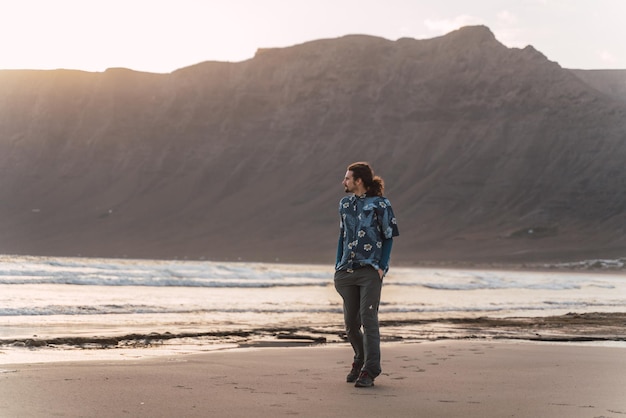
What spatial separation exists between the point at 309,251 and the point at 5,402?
84.6 metres

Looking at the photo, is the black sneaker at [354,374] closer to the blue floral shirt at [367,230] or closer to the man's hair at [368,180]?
the blue floral shirt at [367,230]

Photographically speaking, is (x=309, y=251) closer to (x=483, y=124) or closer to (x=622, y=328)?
(x=483, y=124)

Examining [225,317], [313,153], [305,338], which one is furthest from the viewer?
[313,153]

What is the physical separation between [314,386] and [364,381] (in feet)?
1.28

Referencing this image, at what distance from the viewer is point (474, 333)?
12.9m

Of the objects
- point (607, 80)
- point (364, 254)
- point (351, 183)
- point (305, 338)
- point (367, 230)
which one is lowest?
point (305, 338)

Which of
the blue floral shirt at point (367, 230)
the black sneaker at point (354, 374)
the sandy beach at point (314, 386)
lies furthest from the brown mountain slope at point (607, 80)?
the black sneaker at point (354, 374)

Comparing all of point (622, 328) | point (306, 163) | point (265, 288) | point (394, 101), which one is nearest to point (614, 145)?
point (394, 101)

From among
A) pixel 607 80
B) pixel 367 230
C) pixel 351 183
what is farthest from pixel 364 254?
pixel 607 80

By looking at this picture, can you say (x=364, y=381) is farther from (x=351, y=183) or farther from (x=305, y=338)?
(x=305, y=338)

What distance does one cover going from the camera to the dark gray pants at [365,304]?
7566 millimetres

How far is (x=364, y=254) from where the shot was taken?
7594 mm

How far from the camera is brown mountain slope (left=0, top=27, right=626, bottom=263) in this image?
93.5m

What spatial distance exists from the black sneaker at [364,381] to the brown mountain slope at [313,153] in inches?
3021
